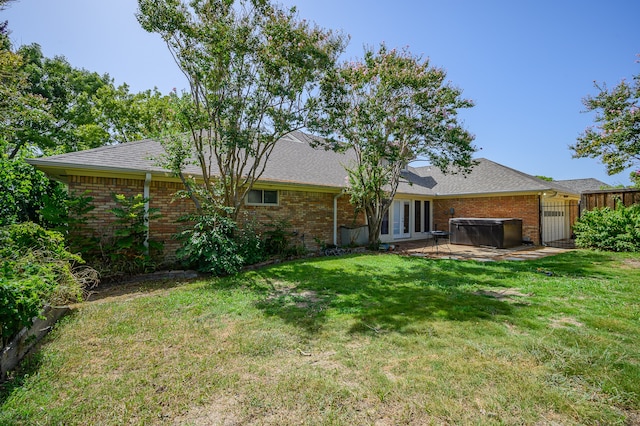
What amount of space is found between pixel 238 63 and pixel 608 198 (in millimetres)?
15210

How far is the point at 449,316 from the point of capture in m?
4.06

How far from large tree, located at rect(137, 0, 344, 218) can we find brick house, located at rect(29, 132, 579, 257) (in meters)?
1.29

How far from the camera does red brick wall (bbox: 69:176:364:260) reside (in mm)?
6949

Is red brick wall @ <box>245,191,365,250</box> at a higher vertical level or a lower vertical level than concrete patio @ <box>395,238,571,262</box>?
higher

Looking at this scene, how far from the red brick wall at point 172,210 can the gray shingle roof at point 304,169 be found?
0.48 metres

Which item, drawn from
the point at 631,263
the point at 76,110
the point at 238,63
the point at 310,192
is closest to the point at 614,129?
the point at 631,263

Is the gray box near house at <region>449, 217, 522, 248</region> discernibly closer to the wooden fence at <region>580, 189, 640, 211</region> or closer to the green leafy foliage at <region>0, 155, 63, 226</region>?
the wooden fence at <region>580, 189, 640, 211</region>

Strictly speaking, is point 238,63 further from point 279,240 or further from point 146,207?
point 279,240

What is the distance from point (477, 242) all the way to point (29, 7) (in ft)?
54.6

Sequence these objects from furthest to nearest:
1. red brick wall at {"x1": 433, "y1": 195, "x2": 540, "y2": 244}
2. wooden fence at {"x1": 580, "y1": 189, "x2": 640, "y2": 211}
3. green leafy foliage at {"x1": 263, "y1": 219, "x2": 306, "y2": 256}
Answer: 1. red brick wall at {"x1": 433, "y1": 195, "x2": 540, "y2": 244}
2. wooden fence at {"x1": 580, "y1": 189, "x2": 640, "y2": 211}
3. green leafy foliage at {"x1": 263, "y1": 219, "x2": 306, "y2": 256}

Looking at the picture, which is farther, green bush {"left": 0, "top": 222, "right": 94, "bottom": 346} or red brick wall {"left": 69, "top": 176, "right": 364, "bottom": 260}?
red brick wall {"left": 69, "top": 176, "right": 364, "bottom": 260}

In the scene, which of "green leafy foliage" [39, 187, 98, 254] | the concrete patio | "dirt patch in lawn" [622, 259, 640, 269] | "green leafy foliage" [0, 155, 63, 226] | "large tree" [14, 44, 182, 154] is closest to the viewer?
"green leafy foliage" [0, 155, 63, 226]

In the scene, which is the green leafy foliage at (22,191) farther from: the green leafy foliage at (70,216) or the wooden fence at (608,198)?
the wooden fence at (608,198)

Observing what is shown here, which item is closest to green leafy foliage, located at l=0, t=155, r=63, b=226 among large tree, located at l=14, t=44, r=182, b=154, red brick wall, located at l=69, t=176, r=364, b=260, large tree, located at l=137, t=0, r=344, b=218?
red brick wall, located at l=69, t=176, r=364, b=260
